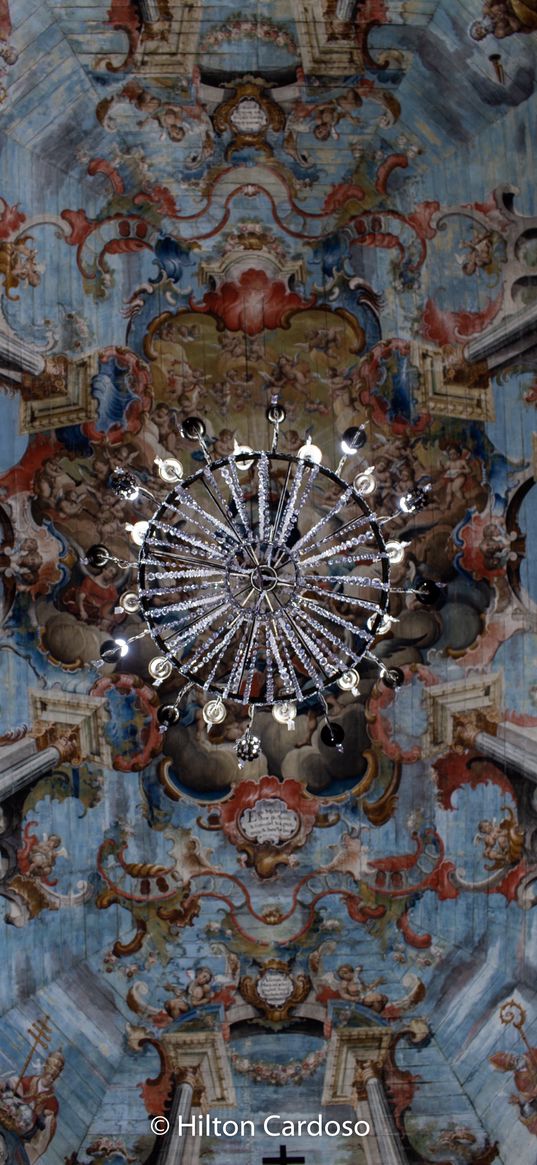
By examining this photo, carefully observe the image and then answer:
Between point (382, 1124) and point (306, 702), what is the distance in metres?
4.21

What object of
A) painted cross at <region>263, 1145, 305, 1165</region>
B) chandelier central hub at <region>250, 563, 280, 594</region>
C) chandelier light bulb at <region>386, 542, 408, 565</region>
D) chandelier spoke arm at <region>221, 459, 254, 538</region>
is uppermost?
chandelier spoke arm at <region>221, 459, 254, 538</region>

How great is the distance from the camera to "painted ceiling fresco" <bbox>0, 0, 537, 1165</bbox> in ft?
41.3

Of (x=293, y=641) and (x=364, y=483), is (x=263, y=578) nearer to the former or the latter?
(x=293, y=641)

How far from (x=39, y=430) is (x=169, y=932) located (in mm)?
5299

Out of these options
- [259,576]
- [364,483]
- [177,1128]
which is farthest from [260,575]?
[177,1128]

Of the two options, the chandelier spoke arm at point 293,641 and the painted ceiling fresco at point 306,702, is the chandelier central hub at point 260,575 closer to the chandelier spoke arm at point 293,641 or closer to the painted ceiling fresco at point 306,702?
the chandelier spoke arm at point 293,641

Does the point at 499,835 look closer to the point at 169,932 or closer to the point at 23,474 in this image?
the point at 169,932

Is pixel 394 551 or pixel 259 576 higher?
pixel 394 551

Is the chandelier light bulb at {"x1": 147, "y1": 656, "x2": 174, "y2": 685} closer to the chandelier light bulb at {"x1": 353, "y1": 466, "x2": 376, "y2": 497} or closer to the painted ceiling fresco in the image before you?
the chandelier light bulb at {"x1": 353, "y1": 466, "x2": 376, "y2": 497}

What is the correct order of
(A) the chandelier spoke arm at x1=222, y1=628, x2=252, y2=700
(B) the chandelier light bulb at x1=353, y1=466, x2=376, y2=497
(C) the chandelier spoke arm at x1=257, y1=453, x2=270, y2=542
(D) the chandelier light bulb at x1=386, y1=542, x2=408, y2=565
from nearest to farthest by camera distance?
1. (C) the chandelier spoke arm at x1=257, y1=453, x2=270, y2=542
2. (B) the chandelier light bulb at x1=353, y1=466, x2=376, y2=497
3. (A) the chandelier spoke arm at x1=222, y1=628, x2=252, y2=700
4. (D) the chandelier light bulb at x1=386, y1=542, x2=408, y2=565

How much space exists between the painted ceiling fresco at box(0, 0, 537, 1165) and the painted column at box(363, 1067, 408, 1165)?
92 mm

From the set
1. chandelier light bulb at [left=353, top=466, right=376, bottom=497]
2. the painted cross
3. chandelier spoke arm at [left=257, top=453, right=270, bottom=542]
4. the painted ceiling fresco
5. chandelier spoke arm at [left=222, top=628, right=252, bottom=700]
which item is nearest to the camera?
chandelier spoke arm at [left=257, top=453, right=270, bottom=542]

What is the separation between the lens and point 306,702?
43.4 feet

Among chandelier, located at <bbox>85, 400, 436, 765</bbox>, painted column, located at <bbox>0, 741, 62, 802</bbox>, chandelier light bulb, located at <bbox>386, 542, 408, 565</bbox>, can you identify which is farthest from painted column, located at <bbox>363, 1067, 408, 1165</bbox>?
chandelier light bulb, located at <bbox>386, 542, 408, 565</bbox>
